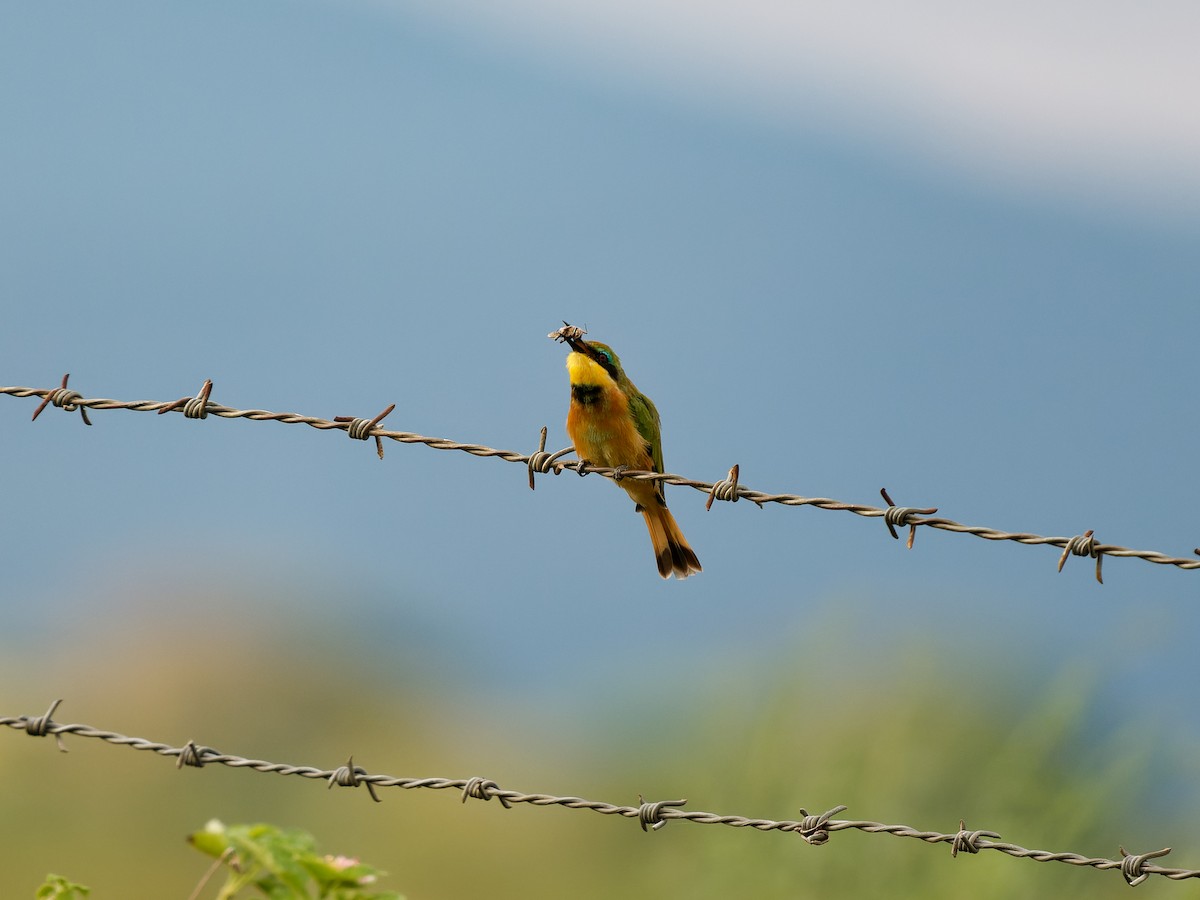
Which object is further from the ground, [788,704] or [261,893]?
[788,704]

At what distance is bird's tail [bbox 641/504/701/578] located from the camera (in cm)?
541

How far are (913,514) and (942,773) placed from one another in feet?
18.3

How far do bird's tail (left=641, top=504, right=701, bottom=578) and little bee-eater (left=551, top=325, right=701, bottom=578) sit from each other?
67 millimetres

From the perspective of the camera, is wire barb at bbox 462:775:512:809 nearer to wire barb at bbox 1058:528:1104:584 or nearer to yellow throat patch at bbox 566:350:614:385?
wire barb at bbox 1058:528:1104:584

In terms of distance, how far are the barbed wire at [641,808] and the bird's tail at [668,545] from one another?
2421 mm

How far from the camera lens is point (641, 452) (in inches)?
205

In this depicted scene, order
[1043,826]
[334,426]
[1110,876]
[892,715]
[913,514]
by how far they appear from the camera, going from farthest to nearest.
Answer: [892,715]
[1043,826]
[1110,876]
[334,426]
[913,514]

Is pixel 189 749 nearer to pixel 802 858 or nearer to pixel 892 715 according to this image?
pixel 802 858

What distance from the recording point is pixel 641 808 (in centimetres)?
289

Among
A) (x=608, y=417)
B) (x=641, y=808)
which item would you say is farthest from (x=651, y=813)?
(x=608, y=417)

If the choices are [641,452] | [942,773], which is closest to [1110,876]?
Result: [942,773]

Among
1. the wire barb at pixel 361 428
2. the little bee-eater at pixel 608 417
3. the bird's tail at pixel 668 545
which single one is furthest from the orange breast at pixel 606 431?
the wire barb at pixel 361 428

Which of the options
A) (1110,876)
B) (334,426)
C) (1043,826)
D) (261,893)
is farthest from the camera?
(1043,826)

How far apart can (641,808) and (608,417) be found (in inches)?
94.7
